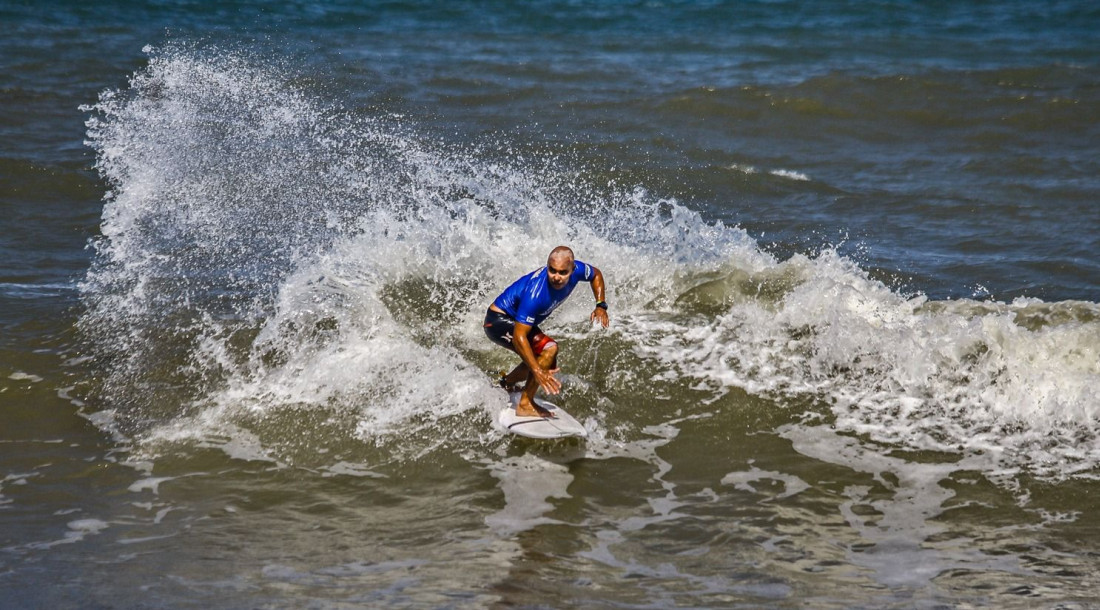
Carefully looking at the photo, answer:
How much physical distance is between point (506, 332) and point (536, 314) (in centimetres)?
38

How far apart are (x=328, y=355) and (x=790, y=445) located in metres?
3.34

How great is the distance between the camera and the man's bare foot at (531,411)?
271 inches

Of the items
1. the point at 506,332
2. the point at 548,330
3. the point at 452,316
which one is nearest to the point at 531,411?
the point at 506,332

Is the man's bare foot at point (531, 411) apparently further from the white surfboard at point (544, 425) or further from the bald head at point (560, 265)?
the bald head at point (560, 265)

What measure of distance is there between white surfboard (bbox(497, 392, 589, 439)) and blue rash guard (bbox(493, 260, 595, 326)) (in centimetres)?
62

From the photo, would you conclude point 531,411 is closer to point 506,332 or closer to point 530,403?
point 530,403

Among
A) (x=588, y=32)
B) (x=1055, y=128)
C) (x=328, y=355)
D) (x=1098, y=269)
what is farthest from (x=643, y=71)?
(x=328, y=355)

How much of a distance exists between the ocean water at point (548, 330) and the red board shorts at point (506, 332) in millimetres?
426

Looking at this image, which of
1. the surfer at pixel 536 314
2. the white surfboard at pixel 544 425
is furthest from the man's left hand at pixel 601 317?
the white surfboard at pixel 544 425

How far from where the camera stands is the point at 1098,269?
9781 mm

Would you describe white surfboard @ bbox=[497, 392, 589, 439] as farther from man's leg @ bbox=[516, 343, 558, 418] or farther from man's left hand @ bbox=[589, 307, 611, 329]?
man's left hand @ bbox=[589, 307, 611, 329]

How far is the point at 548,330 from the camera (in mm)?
8664

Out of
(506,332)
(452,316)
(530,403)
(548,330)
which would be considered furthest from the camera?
(452,316)

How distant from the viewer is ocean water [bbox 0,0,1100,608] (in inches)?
218
